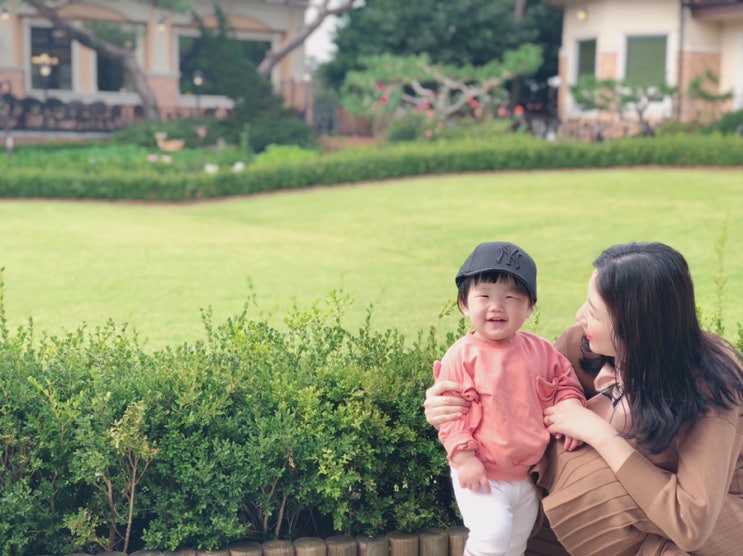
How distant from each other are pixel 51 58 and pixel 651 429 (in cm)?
2701

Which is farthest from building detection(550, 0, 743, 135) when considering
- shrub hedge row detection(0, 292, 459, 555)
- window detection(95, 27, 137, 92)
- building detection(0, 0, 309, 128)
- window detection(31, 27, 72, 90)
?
shrub hedge row detection(0, 292, 459, 555)

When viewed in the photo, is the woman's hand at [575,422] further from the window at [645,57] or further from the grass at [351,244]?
the window at [645,57]

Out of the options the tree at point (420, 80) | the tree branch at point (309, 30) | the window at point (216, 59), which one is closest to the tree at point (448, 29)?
the tree branch at point (309, 30)

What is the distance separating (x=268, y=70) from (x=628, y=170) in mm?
11708

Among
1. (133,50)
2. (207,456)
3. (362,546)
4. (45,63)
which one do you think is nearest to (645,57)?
(133,50)

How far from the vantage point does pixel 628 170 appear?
1633 centimetres

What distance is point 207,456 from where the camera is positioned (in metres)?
3.08

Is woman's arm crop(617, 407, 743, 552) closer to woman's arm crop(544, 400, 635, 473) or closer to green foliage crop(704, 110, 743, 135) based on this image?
woman's arm crop(544, 400, 635, 473)

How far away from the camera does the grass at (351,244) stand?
313 inches

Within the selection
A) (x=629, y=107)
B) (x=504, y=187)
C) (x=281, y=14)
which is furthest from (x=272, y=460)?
(x=281, y=14)

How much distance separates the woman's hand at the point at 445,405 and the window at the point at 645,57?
22.2 meters

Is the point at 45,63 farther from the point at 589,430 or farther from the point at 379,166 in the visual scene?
the point at 589,430

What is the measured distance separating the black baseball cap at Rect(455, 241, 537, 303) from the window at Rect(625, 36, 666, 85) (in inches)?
869

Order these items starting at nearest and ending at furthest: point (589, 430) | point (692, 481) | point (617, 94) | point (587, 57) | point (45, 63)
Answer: point (692, 481) → point (589, 430) → point (617, 94) → point (587, 57) → point (45, 63)
